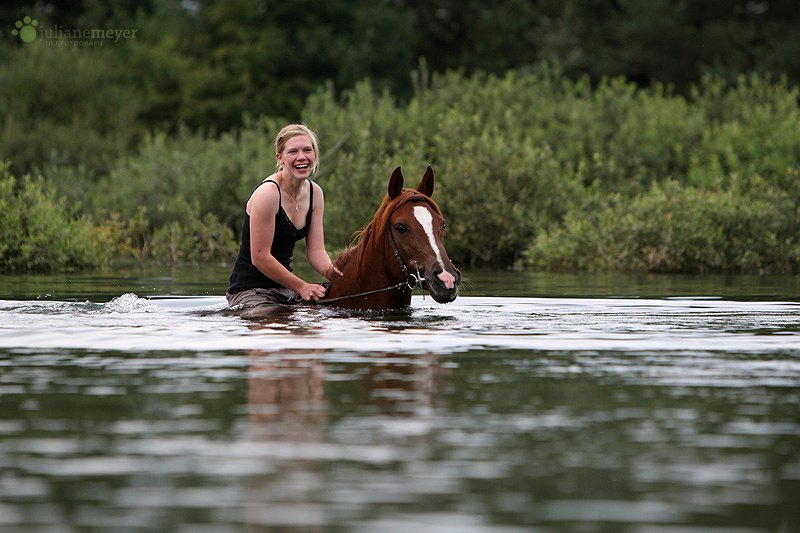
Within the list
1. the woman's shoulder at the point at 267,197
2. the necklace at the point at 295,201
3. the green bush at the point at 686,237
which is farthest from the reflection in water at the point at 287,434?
the green bush at the point at 686,237

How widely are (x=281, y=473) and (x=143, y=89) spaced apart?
39810 mm

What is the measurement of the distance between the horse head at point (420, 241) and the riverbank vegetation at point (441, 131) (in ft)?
34.9

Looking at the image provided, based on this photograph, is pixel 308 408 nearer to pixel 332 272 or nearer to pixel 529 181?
pixel 332 272

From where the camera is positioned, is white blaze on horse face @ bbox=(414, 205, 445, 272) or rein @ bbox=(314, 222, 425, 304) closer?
white blaze on horse face @ bbox=(414, 205, 445, 272)

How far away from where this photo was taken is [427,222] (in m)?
8.38

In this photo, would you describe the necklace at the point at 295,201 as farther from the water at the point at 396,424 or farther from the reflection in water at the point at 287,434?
the reflection in water at the point at 287,434

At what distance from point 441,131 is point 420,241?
16051mm

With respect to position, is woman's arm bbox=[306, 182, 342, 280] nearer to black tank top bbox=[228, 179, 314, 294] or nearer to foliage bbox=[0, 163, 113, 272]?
black tank top bbox=[228, 179, 314, 294]

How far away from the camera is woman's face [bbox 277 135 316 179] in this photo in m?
8.87

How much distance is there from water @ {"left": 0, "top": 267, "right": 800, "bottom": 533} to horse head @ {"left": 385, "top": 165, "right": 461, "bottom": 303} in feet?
1.24

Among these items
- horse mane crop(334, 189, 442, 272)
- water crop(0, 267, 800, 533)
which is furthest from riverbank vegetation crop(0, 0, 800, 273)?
water crop(0, 267, 800, 533)

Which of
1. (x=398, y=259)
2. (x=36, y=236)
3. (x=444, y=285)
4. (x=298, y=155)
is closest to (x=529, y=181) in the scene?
(x=36, y=236)

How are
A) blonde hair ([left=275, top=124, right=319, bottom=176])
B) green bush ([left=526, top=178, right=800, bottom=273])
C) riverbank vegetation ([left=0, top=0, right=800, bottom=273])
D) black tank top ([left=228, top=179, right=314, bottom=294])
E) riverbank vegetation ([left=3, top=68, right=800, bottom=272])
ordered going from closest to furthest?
blonde hair ([left=275, top=124, right=319, bottom=176])
black tank top ([left=228, top=179, right=314, bottom=294])
green bush ([left=526, top=178, right=800, bottom=273])
riverbank vegetation ([left=3, top=68, right=800, bottom=272])
riverbank vegetation ([left=0, top=0, right=800, bottom=273])

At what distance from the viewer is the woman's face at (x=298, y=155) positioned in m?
8.87
